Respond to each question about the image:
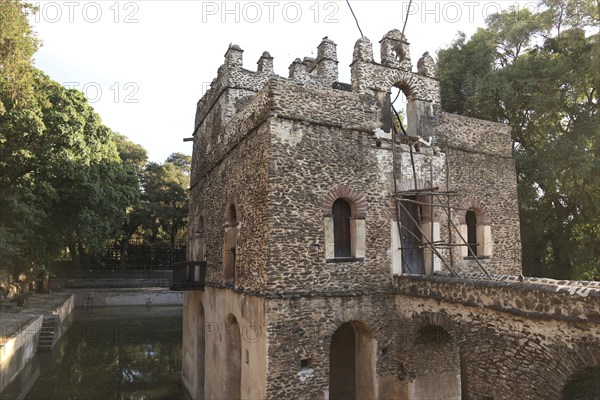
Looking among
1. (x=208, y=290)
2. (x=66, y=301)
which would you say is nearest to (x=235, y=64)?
(x=208, y=290)

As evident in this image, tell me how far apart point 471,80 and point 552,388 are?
57.9 feet

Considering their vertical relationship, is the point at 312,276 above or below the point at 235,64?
below

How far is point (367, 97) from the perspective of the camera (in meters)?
11.9

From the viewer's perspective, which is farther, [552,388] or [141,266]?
[141,266]

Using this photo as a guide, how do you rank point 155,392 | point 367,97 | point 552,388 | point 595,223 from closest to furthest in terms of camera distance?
point 552,388, point 367,97, point 155,392, point 595,223

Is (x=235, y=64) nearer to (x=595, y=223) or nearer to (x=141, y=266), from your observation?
(x=595, y=223)

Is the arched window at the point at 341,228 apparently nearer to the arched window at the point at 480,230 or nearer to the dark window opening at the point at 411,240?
the dark window opening at the point at 411,240

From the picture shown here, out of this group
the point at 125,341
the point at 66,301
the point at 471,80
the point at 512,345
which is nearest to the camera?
the point at 512,345

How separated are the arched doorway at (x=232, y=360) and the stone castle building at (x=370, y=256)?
42 millimetres

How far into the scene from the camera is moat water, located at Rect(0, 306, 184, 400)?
55.4 feet

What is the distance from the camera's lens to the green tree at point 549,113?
18547mm

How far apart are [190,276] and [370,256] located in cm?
734

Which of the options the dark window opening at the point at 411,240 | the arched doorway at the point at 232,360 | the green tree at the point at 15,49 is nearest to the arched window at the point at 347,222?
the dark window opening at the point at 411,240

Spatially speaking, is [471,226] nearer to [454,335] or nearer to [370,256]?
[370,256]
